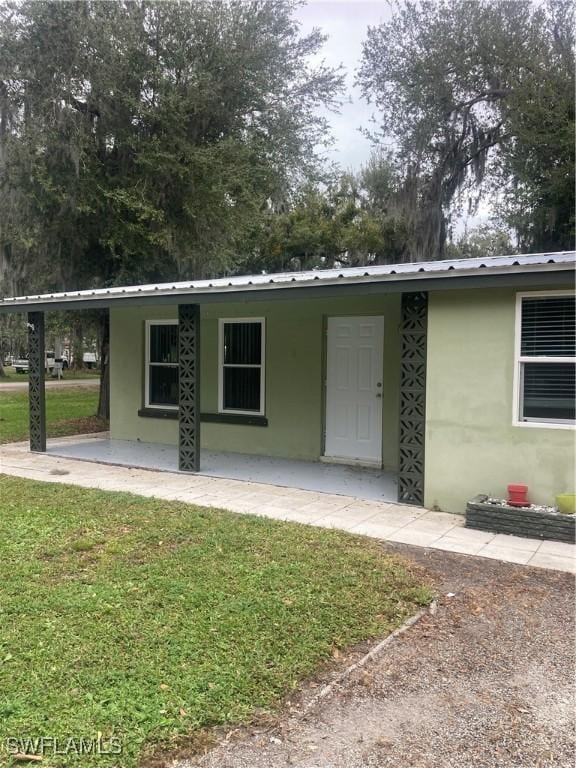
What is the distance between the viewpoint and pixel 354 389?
829 centimetres

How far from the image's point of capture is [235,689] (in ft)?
9.18

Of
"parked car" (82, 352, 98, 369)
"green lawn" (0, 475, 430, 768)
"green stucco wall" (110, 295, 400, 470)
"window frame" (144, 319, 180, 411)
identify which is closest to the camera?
"green lawn" (0, 475, 430, 768)

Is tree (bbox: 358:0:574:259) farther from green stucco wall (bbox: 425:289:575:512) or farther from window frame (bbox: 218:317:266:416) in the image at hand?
green stucco wall (bbox: 425:289:575:512)

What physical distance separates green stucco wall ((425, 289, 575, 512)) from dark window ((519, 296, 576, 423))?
0.43 ft

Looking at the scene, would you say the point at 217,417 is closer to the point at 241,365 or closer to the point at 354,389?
the point at 241,365

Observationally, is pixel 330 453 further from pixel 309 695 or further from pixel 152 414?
pixel 309 695

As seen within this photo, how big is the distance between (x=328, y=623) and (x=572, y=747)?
54.5 inches

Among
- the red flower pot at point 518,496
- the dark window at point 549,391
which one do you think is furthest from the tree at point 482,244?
the red flower pot at point 518,496

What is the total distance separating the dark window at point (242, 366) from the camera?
360 inches

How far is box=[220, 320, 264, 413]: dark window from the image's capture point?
30.0 feet

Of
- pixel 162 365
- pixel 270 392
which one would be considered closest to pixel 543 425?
pixel 270 392

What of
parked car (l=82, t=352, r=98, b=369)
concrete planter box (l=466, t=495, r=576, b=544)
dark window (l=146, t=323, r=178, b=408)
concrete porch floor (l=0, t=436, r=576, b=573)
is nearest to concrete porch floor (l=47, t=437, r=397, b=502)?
concrete porch floor (l=0, t=436, r=576, b=573)

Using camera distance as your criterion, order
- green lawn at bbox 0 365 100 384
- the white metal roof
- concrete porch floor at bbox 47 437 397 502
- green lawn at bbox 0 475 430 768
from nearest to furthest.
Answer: green lawn at bbox 0 475 430 768, the white metal roof, concrete porch floor at bbox 47 437 397 502, green lawn at bbox 0 365 100 384

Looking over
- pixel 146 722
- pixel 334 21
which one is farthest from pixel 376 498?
pixel 334 21
